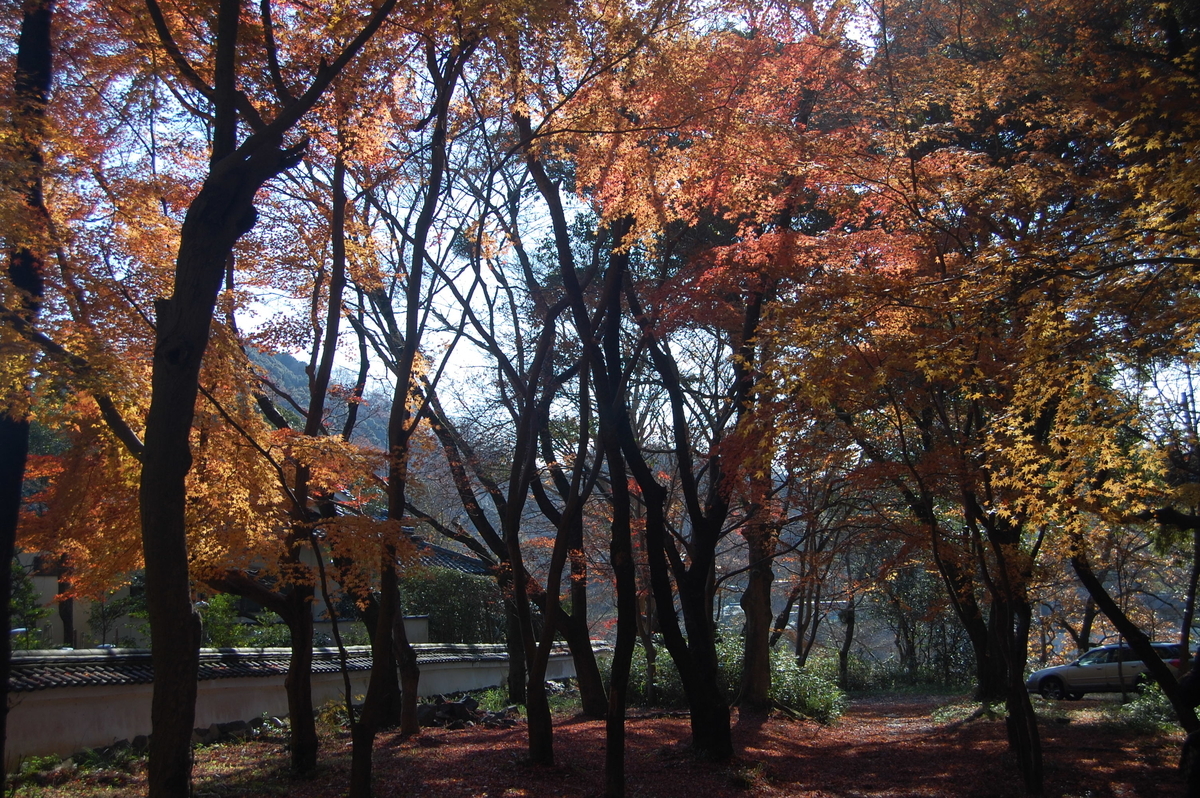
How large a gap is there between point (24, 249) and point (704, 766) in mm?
8621

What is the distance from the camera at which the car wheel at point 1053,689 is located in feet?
59.7

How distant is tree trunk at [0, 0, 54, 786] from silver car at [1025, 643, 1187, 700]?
63.6ft

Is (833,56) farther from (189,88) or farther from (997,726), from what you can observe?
(997,726)

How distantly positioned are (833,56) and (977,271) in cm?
426

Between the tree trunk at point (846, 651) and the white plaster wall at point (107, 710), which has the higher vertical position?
the white plaster wall at point (107, 710)

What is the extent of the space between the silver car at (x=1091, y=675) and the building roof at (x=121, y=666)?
15634 mm

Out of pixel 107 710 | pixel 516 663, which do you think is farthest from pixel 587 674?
pixel 107 710

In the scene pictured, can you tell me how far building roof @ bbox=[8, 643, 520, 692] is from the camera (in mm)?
8586

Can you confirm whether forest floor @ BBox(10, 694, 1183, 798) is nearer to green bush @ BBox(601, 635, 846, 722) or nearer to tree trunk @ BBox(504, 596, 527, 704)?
green bush @ BBox(601, 635, 846, 722)

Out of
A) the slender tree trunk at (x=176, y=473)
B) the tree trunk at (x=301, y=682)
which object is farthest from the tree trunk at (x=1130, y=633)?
the slender tree trunk at (x=176, y=473)

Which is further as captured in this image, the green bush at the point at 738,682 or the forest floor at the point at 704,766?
the green bush at the point at 738,682

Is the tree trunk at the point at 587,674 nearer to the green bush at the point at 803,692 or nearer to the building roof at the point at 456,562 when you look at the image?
the green bush at the point at 803,692

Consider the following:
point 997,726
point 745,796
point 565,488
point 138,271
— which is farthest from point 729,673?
point 138,271

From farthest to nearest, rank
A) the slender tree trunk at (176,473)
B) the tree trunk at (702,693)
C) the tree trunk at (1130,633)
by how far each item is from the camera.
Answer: the tree trunk at (702,693) < the tree trunk at (1130,633) < the slender tree trunk at (176,473)
